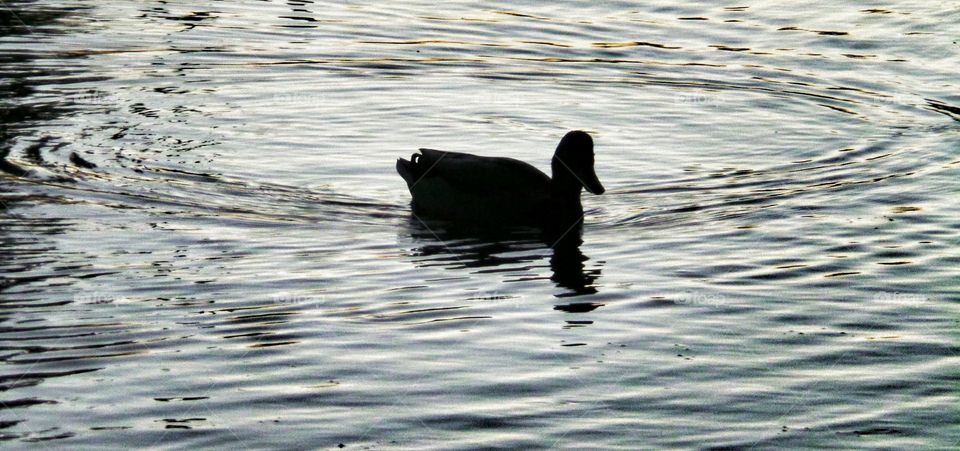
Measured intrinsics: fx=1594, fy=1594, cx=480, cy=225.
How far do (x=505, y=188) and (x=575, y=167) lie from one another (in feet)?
2.28

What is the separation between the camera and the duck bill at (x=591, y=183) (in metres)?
14.2

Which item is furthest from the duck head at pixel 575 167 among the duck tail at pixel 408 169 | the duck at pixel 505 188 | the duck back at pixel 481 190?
the duck tail at pixel 408 169

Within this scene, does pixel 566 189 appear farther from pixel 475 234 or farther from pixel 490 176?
pixel 475 234

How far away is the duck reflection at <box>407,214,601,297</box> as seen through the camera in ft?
40.3

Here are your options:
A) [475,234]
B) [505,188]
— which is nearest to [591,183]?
[505,188]

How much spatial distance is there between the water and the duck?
26 centimetres

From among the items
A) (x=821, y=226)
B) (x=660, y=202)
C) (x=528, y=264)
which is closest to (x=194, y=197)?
(x=528, y=264)

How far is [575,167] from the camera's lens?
14234mm

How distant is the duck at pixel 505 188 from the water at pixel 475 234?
10.2 inches

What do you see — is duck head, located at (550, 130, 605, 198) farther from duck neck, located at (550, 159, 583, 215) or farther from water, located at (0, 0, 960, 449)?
water, located at (0, 0, 960, 449)

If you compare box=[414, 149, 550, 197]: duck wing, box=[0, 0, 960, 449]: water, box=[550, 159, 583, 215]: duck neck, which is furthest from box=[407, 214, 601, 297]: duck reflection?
box=[414, 149, 550, 197]: duck wing

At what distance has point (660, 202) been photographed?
14.4m

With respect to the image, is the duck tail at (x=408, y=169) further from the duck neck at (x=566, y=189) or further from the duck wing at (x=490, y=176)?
the duck neck at (x=566, y=189)

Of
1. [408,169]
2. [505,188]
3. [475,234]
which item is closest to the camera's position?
[475,234]
